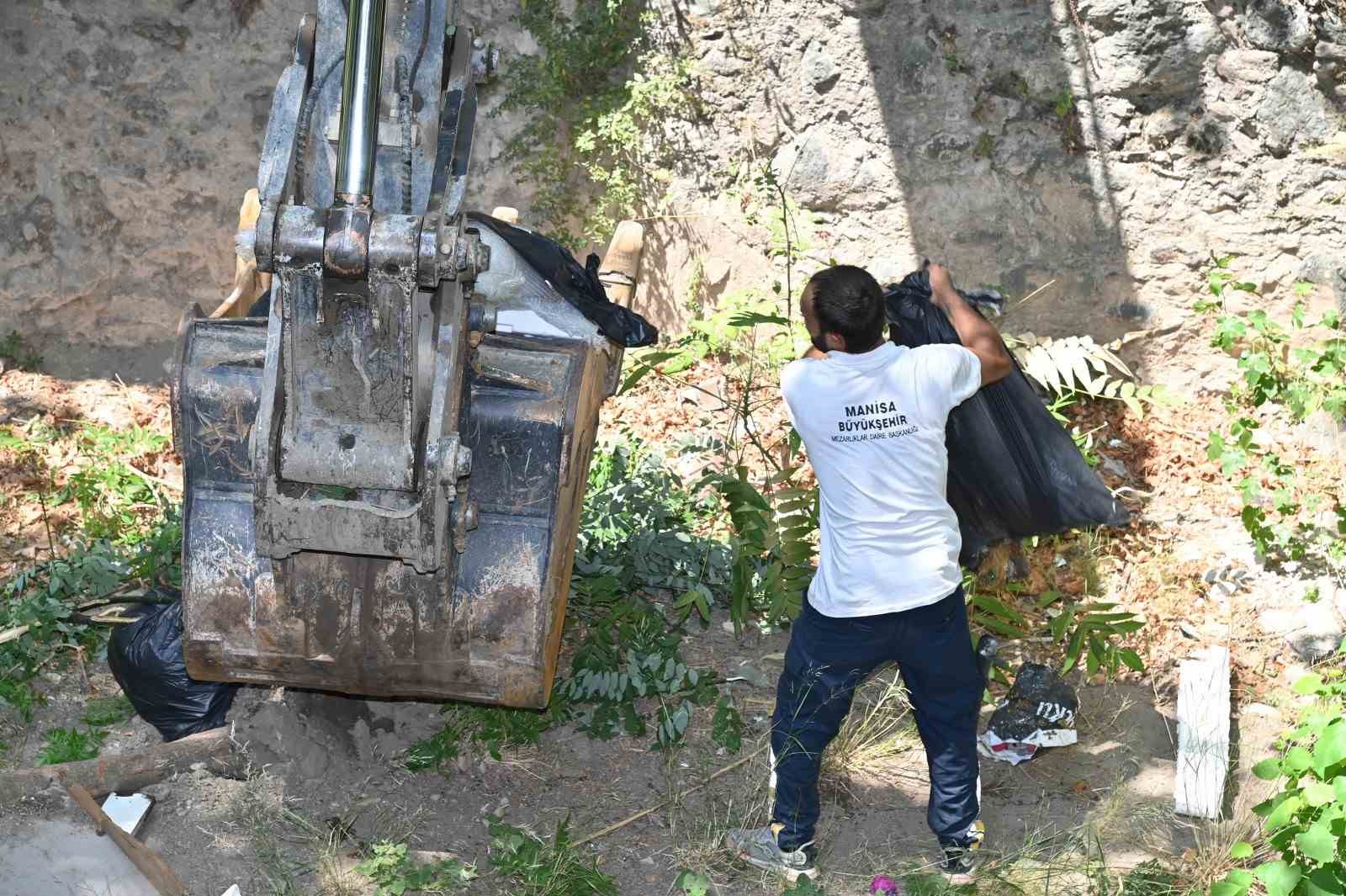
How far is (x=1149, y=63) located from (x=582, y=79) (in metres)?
2.78

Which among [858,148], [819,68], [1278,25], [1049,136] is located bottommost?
[858,148]

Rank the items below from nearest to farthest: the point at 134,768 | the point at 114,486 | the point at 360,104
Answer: the point at 360,104 < the point at 134,768 < the point at 114,486

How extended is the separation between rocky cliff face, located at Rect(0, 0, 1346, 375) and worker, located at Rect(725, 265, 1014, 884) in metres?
2.98

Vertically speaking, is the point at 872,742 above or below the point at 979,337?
below

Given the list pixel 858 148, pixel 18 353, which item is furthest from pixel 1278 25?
pixel 18 353

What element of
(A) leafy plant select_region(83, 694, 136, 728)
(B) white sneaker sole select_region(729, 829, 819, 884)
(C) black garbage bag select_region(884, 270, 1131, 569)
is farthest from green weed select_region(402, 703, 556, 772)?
(C) black garbage bag select_region(884, 270, 1131, 569)

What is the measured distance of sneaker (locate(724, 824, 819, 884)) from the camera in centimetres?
411

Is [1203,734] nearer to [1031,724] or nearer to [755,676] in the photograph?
[1031,724]

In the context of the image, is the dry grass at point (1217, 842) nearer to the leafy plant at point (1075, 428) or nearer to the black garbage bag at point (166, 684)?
the leafy plant at point (1075, 428)

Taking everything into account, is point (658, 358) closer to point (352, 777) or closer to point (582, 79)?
point (352, 777)

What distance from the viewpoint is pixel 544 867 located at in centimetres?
401

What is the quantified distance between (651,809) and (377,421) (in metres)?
1.73

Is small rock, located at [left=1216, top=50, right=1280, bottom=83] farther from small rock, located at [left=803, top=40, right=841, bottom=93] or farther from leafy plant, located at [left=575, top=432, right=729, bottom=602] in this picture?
leafy plant, located at [left=575, top=432, right=729, bottom=602]

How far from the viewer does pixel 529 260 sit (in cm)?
477
